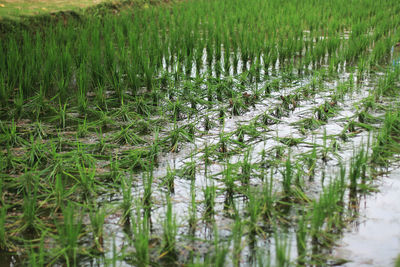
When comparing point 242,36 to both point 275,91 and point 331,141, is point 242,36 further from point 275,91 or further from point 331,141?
point 331,141

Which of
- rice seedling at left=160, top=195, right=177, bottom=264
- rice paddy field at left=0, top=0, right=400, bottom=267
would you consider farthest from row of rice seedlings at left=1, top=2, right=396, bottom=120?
rice seedling at left=160, top=195, right=177, bottom=264

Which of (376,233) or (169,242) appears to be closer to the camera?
(169,242)

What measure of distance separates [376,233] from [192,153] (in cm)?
120

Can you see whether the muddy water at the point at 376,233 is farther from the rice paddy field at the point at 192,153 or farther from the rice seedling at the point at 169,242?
the rice seedling at the point at 169,242

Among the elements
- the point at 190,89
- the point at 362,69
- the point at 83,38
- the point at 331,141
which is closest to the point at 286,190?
the point at 331,141

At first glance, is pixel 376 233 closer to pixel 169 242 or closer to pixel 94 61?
pixel 169 242

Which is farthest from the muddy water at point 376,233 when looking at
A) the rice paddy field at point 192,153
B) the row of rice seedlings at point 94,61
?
the row of rice seedlings at point 94,61

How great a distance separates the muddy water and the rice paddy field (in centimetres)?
4

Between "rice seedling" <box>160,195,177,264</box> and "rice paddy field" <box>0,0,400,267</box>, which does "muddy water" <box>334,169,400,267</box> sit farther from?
"rice seedling" <box>160,195,177,264</box>

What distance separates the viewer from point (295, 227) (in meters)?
2.14

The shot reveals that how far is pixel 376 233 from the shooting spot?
213 centimetres

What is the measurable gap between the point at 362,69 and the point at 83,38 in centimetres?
286

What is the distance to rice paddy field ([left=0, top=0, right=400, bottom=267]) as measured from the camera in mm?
1999

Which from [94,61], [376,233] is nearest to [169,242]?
[376,233]
